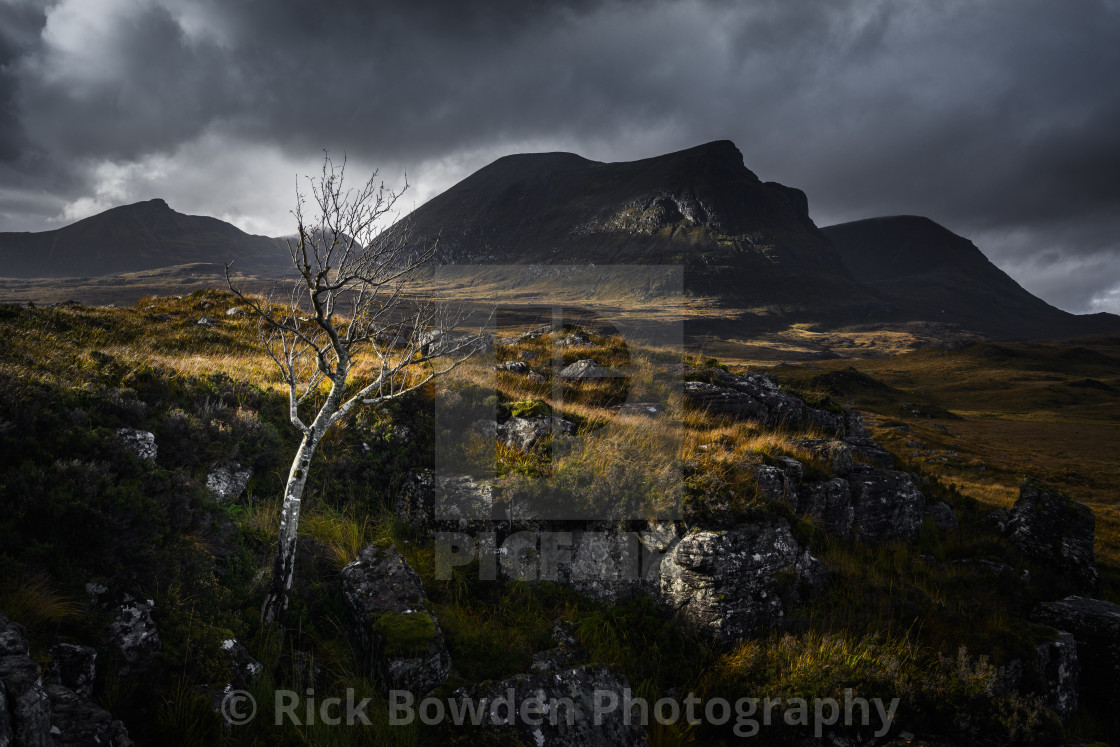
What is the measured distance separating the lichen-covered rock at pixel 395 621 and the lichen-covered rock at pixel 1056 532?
11419 mm

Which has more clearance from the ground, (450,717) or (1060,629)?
(450,717)

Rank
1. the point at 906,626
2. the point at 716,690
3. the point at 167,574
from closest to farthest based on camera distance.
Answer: the point at 167,574
the point at 716,690
the point at 906,626

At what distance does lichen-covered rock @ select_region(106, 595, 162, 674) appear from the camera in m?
3.97

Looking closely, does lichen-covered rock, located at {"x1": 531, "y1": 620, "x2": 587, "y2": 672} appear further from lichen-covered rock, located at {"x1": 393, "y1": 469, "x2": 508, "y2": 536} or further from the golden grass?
the golden grass

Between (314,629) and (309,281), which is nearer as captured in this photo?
(309,281)

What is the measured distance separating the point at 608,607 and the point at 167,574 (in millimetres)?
5202

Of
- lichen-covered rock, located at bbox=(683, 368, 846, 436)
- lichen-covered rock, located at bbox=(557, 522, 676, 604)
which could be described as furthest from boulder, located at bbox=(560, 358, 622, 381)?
lichen-covered rock, located at bbox=(557, 522, 676, 604)

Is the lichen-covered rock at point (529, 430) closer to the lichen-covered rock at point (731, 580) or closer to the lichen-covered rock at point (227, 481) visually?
the lichen-covered rock at point (731, 580)

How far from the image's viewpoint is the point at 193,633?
438cm

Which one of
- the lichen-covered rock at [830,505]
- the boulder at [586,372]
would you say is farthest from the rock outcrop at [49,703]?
the boulder at [586,372]

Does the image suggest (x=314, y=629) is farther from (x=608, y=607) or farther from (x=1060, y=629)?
(x=1060, y=629)

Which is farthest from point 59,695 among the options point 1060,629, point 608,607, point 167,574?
point 1060,629

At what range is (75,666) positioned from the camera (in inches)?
141

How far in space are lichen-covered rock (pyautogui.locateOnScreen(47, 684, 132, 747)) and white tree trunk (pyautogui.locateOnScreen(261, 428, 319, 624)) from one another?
176 centimetres
